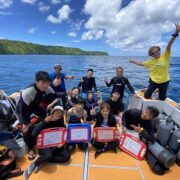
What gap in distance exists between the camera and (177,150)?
2922 millimetres

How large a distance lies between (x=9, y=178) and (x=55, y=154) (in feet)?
2.30

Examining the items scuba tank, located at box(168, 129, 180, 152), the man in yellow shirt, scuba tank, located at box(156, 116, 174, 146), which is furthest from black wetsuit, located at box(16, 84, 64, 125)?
the man in yellow shirt

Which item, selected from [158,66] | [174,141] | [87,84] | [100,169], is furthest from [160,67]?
[100,169]

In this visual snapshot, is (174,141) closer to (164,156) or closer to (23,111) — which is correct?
(164,156)

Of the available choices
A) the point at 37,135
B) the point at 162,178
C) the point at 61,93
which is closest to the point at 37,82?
the point at 37,135

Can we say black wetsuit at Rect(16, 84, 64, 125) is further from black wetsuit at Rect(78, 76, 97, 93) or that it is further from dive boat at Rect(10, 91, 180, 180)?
black wetsuit at Rect(78, 76, 97, 93)

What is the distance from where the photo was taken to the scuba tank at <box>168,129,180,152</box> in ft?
9.55

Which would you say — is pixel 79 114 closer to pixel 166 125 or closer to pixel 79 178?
pixel 79 178

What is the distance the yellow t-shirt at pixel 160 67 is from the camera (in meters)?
3.93

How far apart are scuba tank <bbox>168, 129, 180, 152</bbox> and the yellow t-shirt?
4.81 ft

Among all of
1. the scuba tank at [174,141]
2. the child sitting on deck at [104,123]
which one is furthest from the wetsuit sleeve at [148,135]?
the child sitting on deck at [104,123]

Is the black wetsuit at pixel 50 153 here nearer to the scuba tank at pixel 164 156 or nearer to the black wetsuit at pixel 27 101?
the black wetsuit at pixel 27 101

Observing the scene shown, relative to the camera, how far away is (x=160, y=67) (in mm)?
4008

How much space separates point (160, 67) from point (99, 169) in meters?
2.61
